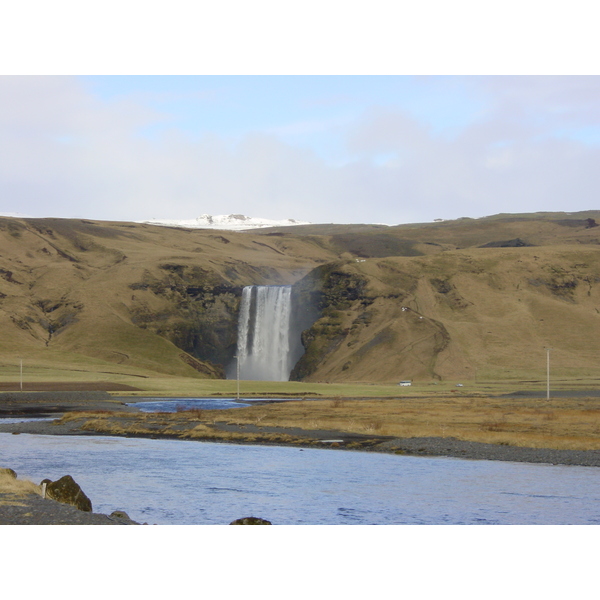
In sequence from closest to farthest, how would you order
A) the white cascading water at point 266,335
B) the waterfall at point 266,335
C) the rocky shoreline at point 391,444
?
the rocky shoreline at point 391,444, the waterfall at point 266,335, the white cascading water at point 266,335

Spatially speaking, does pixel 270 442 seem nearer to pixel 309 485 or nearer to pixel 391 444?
pixel 391 444

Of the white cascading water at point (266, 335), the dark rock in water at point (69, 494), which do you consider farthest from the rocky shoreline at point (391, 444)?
the white cascading water at point (266, 335)

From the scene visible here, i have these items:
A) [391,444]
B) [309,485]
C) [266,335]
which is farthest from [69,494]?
[266,335]

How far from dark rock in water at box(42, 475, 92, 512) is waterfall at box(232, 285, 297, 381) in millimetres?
139817

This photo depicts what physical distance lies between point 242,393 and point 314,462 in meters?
71.6

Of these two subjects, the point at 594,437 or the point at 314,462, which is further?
the point at 594,437

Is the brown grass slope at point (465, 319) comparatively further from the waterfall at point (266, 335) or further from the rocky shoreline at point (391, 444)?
the rocky shoreline at point (391, 444)

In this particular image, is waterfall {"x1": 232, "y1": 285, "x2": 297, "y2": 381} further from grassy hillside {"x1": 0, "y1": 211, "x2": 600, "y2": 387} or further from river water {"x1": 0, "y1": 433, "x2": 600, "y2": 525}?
river water {"x1": 0, "y1": 433, "x2": 600, "y2": 525}

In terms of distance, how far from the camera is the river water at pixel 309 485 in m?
33.4

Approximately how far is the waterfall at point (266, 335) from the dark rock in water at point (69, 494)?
139817mm

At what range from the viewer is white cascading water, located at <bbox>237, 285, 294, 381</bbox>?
17512 centimetres

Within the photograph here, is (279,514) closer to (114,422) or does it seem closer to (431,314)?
(114,422)
